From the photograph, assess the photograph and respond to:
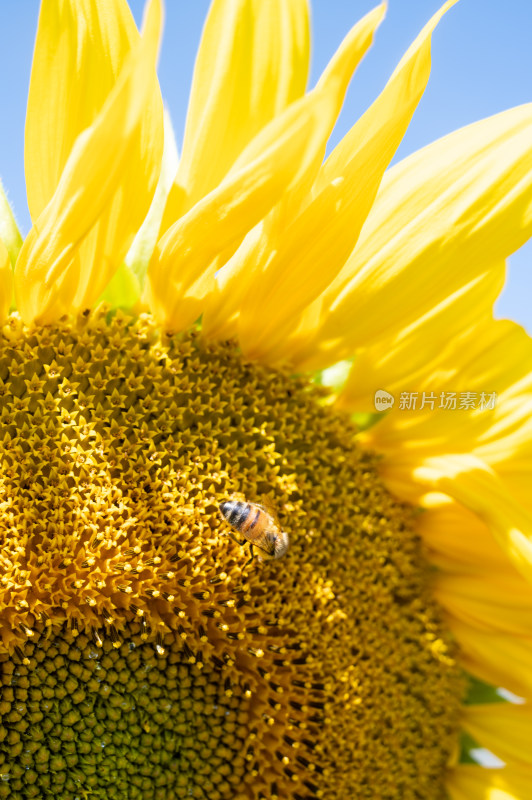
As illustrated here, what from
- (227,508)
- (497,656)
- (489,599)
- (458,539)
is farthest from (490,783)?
(227,508)

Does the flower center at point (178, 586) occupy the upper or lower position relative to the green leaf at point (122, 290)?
lower

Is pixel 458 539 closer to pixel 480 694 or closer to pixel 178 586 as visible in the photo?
pixel 480 694

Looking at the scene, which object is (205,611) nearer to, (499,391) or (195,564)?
(195,564)

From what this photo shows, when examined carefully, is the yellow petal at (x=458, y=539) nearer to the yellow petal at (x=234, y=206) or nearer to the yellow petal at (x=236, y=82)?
the yellow petal at (x=234, y=206)

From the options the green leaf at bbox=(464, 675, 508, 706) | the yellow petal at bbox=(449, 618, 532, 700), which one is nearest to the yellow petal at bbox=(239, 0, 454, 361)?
the yellow petal at bbox=(449, 618, 532, 700)

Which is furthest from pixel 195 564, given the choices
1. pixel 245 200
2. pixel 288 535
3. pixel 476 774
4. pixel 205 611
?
pixel 476 774

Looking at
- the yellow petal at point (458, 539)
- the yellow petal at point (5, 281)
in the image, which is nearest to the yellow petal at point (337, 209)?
the yellow petal at point (5, 281)

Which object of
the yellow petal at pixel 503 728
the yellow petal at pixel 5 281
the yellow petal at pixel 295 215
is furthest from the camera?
the yellow petal at pixel 503 728
